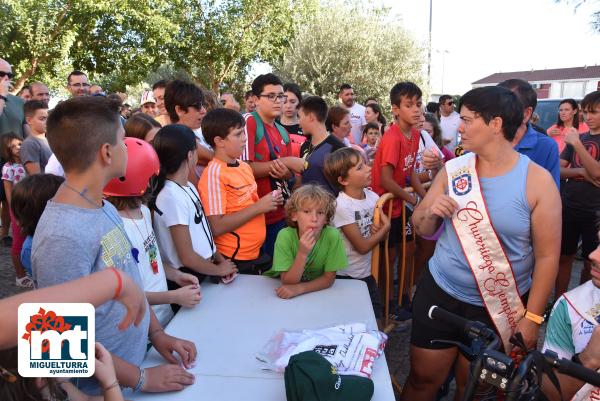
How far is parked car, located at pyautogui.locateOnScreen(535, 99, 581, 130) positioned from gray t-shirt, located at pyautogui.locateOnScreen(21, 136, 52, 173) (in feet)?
28.4

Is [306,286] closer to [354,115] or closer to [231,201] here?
[231,201]

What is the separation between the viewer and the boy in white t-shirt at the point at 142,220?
1.92 m

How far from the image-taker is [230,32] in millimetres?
18719

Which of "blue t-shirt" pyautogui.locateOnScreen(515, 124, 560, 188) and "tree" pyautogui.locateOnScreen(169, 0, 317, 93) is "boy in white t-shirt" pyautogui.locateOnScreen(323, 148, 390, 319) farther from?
"tree" pyautogui.locateOnScreen(169, 0, 317, 93)

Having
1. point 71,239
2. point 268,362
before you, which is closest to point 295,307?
point 268,362

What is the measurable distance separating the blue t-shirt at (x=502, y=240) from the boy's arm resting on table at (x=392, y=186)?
4.41 ft

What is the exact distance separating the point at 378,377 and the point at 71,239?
3.76ft

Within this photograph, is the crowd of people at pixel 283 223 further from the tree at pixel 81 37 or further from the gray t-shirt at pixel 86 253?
the tree at pixel 81 37

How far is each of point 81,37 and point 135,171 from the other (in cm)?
1713

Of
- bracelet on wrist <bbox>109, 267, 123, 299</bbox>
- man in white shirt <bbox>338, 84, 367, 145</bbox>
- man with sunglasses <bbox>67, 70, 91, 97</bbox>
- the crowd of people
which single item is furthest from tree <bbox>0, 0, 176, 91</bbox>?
bracelet on wrist <bbox>109, 267, 123, 299</bbox>

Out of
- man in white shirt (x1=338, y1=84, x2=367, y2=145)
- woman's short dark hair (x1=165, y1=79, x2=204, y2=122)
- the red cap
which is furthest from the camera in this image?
man in white shirt (x1=338, y1=84, x2=367, y2=145)

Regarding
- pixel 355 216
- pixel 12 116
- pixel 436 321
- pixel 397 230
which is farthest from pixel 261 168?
pixel 12 116

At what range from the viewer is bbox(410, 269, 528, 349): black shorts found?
220cm

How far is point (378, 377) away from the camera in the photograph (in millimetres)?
1696
